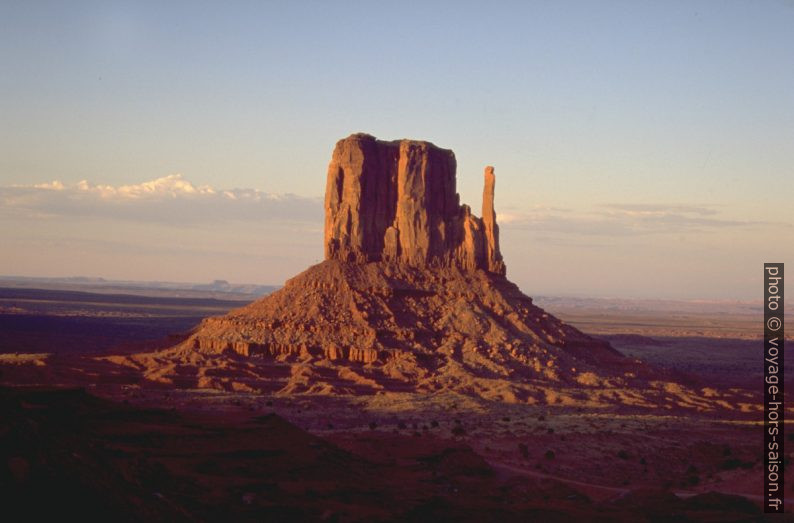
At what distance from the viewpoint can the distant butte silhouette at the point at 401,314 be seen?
6300 cm

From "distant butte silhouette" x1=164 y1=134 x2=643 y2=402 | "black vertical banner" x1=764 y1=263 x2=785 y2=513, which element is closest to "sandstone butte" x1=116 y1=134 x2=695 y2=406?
"distant butte silhouette" x1=164 y1=134 x2=643 y2=402

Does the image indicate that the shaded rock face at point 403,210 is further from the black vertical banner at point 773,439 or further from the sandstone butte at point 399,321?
the black vertical banner at point 773,439

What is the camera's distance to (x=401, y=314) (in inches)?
2719

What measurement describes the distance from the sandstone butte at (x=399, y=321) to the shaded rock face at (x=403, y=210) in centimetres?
10

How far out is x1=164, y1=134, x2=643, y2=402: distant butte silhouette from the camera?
207 feet

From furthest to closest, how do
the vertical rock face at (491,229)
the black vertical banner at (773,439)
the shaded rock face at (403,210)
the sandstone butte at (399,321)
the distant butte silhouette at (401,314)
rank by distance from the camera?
the vertical rock face at (491,229)
the shaded rock face at (403,210)
the distant butte silhouette at (401,314)
the sandstone butte at (399,321)
the black vertical banner at (773,439)

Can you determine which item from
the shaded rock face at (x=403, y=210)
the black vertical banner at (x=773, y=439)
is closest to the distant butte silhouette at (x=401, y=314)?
the shaded rock face at (x=403, y=210)

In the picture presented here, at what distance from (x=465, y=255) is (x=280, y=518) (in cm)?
5105

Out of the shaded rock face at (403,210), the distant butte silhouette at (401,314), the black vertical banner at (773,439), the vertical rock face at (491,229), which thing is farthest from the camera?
the vertical rock face at (491,229)

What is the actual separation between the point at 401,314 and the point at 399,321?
949 mm

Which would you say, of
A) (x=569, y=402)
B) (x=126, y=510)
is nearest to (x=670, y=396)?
(x=569, y=402)

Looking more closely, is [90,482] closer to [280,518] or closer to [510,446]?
[280,518]

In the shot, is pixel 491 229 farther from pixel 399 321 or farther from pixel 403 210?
pixel 399 321

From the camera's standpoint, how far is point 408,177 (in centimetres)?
7375
